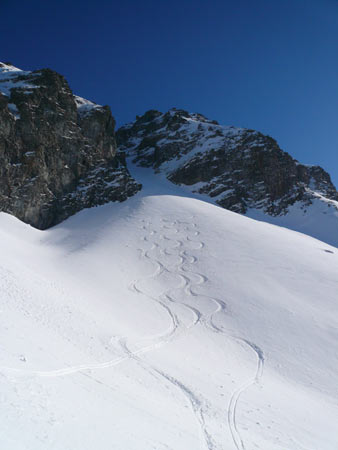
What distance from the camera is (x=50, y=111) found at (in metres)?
39.1

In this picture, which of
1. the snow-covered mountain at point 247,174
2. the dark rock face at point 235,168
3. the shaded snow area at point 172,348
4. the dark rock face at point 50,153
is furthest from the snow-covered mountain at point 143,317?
the dark rock face at point 235,168

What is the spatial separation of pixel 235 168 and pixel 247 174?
8.64 ft

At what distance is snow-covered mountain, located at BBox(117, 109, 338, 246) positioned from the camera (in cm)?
4809

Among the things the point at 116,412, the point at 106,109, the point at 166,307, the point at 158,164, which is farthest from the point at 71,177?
the point at 116,412

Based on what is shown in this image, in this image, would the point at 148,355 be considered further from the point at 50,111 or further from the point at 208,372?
the point at 50,111

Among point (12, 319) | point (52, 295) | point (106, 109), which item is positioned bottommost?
point (52, 295)

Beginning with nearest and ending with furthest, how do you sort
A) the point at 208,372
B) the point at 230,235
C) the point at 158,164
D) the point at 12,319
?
the point at 12,319, the point at 208,372, the point at 230,235, the point at 158,164

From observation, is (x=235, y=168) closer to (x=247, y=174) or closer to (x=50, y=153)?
(x=247, y=174)

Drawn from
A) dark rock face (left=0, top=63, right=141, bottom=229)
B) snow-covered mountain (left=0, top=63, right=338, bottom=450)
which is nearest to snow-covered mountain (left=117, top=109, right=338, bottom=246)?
snow-covered mountain (left=0, top=63, right=338, bottom=450)

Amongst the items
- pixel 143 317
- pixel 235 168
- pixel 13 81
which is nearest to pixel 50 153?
pixel 13 81

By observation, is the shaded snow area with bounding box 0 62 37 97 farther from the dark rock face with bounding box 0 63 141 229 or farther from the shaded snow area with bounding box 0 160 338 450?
the shaded snow area with bounding box 0 160 338 450

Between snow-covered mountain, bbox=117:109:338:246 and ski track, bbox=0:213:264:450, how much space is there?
86.9 ft

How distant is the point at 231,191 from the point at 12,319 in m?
46.3

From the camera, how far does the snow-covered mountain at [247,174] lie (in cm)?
4809
